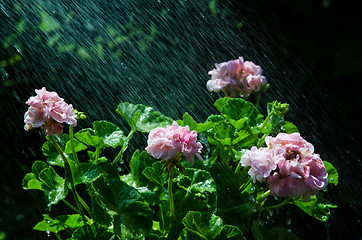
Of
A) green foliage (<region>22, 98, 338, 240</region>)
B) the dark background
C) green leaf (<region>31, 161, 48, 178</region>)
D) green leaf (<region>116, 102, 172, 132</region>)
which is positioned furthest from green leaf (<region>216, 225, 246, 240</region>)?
the dark background

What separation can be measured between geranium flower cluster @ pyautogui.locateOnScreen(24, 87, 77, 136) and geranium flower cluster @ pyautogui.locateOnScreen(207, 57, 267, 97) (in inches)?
15.3

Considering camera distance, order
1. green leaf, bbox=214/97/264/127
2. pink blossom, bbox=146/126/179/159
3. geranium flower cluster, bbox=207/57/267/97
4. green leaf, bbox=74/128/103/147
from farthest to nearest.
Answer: geranium flower cluster, bbox=207/57/267/97 < green leaf, bbox=214/97/264/127 < green leaf, bbox=74/128/103/147 < pink blossom, bbox=146/126/179/159

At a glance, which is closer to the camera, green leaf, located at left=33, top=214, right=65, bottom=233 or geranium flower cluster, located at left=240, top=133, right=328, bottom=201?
geranium flower cluster, located at left=240, top=133, right=328, bottom=201

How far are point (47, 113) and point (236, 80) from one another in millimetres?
458

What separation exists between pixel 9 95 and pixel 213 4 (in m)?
0.96

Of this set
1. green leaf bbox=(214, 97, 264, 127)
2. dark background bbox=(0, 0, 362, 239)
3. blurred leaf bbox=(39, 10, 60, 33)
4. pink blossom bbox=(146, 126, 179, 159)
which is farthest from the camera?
blurred leaf bbox=(39, 10, 60, 33)

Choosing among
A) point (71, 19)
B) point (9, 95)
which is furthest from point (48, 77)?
point (71, 19)

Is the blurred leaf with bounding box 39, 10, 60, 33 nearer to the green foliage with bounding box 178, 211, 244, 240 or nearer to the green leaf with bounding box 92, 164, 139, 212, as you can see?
the green leaf with bounding box 92, 164, 139, 212

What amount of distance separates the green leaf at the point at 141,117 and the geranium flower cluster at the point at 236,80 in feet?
0.67

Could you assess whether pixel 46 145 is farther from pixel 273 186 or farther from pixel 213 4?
pixel 213 4

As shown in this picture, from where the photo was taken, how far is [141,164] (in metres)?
0.81

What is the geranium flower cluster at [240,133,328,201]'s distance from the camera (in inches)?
25.2

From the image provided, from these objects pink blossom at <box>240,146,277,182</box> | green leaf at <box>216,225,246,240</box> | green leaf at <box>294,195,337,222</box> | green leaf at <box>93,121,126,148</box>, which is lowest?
green leaf at <box>294,195,337,222</box>

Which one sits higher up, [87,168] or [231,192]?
[87,168]
